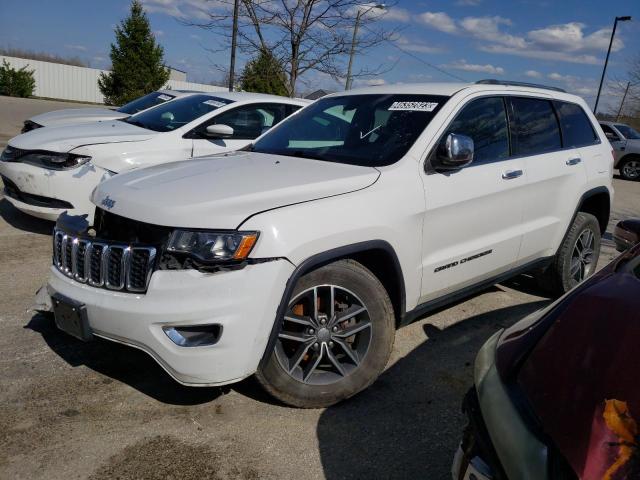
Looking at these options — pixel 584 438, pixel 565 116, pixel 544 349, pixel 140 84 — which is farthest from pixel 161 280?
pixel 140 84

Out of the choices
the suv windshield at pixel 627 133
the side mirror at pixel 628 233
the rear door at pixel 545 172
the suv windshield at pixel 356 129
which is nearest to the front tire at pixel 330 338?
the suv windshield at pixel 356 129

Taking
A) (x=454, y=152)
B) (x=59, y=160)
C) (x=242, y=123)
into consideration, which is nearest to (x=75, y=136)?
(x=59, y=160)

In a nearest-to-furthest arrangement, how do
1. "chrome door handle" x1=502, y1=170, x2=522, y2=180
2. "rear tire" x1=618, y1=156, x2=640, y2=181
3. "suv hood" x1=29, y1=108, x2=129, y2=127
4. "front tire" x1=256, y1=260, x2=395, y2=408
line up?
1. "front tire" x1=256, y1=260, x2=395, y2=408
2. "chrome door handle" x1=502, y1=170, x2=522, y2=180
3. "suv hood" x1=29, y1=108, x2=129, y2=127
4. "rear tire" x1=618, y1=156, x2=640, y2=181

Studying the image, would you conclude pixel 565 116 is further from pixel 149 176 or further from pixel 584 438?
pixel 584 438

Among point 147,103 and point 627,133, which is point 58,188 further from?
point 627,133

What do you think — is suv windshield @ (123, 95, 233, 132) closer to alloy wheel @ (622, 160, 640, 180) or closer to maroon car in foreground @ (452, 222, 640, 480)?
maroon car in foreground @ (452, 222, 640, 480)

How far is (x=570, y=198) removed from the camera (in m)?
4.46

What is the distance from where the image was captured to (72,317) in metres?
2.71

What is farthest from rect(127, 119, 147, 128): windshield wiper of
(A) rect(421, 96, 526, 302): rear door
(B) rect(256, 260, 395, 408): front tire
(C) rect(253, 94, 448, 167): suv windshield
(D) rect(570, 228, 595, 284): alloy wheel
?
(D) rect(570, 228, 595, 284): alloy wheel

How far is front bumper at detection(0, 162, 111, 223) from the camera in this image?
18.0 ft

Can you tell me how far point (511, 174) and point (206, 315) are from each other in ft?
7.94

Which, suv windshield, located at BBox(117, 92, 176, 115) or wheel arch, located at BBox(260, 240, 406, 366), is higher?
suv windshield, located at BBox(117, 92, 176, 115)

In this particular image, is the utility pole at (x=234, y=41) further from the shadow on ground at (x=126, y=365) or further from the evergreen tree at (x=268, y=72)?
the shadow on ground at (x=126, y=365)

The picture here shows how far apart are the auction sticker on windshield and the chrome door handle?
0.70 metres
